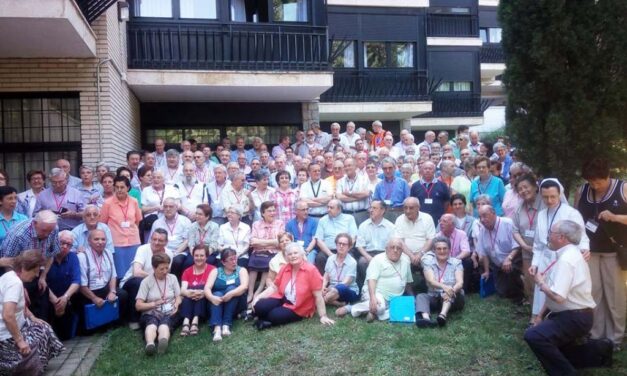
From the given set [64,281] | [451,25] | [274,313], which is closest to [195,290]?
[274,313]

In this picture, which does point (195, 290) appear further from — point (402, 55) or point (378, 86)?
point (402, 55)

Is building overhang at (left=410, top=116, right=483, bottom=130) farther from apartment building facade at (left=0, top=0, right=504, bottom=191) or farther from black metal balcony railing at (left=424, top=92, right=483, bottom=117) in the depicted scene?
apartment building facade at (left=0, top=0, right=504, bottom=191)

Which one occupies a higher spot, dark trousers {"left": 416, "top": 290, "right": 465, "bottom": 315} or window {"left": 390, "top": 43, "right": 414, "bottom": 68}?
window {"left": 390, "top": 43, "right": 414, "bottom": 68}

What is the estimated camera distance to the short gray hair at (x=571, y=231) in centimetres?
552

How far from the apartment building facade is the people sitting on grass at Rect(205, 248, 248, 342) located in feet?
12.0

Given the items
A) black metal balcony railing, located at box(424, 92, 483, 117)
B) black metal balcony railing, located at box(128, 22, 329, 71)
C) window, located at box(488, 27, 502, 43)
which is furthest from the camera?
window, located at box(488, 27, 502, 43)

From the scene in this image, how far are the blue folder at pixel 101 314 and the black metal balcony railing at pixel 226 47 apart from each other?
21.5ft

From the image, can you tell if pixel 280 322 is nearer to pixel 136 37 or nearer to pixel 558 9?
pixel 558 9

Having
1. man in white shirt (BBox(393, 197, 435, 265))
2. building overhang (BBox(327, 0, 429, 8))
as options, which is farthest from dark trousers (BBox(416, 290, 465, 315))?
building overhang (BBox(327, 0, 429, 8))

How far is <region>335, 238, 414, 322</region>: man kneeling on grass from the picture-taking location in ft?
25.0

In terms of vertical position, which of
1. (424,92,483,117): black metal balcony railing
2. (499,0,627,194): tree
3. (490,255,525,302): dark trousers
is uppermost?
(424,92,483,117): black metal balcony railing

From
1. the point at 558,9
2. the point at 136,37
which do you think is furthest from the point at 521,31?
the point at 136,37

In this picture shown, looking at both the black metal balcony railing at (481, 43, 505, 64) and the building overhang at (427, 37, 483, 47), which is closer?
the building overhang at (427, 37, 483, 47)

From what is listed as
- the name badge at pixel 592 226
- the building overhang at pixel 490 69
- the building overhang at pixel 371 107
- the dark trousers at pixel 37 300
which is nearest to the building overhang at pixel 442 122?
the building overhang at pixel 371 107
